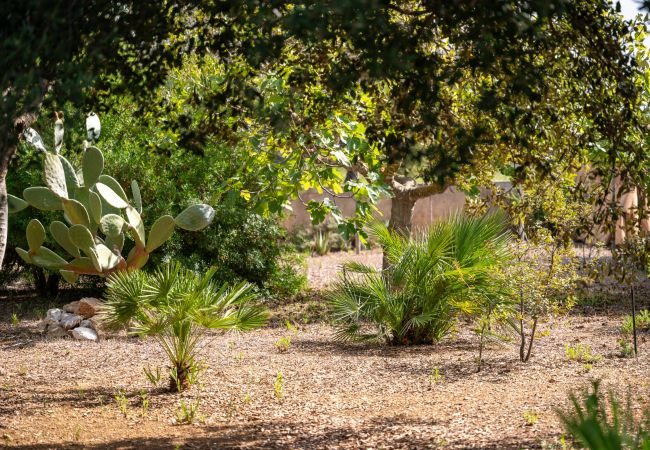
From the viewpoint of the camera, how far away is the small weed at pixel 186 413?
20.6 feet

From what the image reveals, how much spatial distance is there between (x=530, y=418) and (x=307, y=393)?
6.65 feet

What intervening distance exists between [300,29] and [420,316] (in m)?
5.97

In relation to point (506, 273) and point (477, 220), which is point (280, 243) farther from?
point (506, 273)

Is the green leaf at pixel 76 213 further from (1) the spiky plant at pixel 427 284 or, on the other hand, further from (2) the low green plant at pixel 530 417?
(2) the low green plant at pixel 530 417

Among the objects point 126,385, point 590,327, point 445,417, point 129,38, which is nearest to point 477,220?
point 590,327

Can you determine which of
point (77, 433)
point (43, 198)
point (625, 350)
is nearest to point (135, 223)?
point (43, 198)

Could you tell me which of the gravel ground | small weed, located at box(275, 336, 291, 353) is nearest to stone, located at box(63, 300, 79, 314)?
the gravel ground

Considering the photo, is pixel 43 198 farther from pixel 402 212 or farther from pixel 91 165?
pixel 402 212

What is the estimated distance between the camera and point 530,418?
5.96m

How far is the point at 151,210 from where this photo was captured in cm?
1198

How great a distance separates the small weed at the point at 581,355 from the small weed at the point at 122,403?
4.28 metres

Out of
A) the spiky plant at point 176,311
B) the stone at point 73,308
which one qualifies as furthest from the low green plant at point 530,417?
the stone at point 73,308

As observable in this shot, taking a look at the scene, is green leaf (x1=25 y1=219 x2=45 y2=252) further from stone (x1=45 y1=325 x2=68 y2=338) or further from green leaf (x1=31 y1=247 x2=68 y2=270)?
stone (x1=45 y1=325 x2=68 y2=338)

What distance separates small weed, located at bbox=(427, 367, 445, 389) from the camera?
7.51 metres
